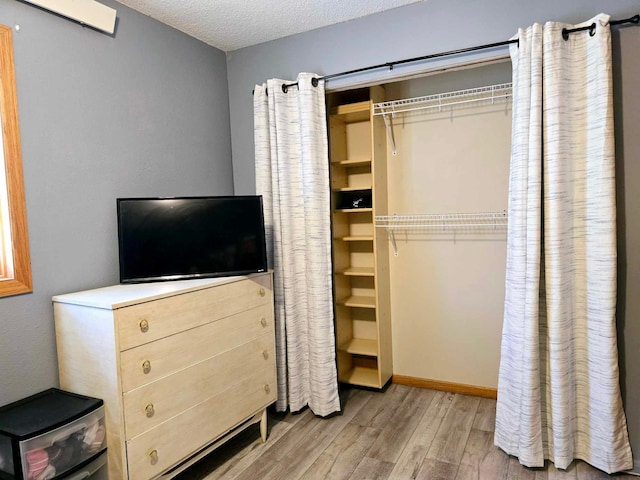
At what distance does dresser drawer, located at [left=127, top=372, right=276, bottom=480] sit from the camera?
178 centimetres

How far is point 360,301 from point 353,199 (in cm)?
76

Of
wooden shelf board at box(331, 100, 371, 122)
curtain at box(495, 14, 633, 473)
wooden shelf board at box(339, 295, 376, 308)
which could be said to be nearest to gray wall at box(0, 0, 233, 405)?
wooden shelf board at box(331, 100, 371, 122)

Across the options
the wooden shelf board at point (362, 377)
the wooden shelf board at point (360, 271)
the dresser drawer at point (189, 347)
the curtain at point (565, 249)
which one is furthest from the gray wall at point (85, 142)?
the curtain at point (565, 249)

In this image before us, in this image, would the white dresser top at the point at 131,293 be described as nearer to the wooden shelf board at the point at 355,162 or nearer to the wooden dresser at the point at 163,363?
the wooden dresser at the point at 163,363

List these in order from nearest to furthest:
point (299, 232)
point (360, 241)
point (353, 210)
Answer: point (299, 232), point (353, 210), point (360, 241)

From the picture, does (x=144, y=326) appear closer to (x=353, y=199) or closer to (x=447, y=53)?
(x=353, y=199)

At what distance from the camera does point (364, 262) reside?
3.29 meters

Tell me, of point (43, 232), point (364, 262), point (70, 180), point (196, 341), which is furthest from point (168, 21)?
point (364, 262)

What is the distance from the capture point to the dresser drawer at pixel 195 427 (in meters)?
1.78

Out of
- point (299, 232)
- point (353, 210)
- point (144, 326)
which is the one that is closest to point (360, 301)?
point (353, 210)

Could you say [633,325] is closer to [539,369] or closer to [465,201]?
[539,369]

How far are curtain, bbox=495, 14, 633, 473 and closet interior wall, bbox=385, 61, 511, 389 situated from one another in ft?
2.49

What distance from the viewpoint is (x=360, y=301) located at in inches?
125

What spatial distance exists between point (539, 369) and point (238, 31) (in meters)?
2.56
